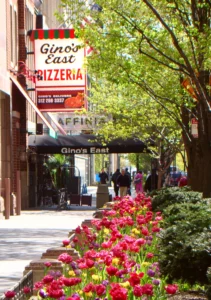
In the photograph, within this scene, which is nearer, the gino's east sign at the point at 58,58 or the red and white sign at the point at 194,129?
the red and white sign at the point at 194,129

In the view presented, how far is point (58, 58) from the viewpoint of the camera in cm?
3319

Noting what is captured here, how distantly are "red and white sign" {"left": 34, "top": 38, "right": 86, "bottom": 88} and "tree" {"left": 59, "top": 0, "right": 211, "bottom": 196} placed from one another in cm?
508

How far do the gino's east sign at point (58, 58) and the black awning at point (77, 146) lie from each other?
6.65 meters

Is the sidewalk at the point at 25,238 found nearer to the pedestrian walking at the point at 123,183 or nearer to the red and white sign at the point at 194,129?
the red and white sign at the point at 194,129

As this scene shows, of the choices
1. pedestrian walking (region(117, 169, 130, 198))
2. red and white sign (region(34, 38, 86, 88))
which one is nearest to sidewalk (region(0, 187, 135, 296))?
red and white sign (region(34, 38, 86, 88))

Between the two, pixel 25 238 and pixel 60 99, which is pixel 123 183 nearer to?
pixel 60 99

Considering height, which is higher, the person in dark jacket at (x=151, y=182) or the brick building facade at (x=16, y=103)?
the brick building facade at (x=16, y=103)

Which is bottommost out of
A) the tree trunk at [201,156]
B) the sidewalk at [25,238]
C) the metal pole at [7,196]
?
the sidewalk at [25,238]

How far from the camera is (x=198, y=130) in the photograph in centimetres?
2308

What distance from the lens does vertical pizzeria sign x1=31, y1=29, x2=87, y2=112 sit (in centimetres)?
3309

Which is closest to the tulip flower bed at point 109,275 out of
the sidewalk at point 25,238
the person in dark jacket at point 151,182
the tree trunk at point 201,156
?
the sidewalk at point 25,238

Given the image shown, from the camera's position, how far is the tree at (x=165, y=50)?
1958cm

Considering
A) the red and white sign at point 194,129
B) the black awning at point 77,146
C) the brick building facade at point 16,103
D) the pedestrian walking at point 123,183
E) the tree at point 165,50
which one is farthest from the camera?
the pedestrian walking at point 123,183

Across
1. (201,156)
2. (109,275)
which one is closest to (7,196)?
(201,156)
